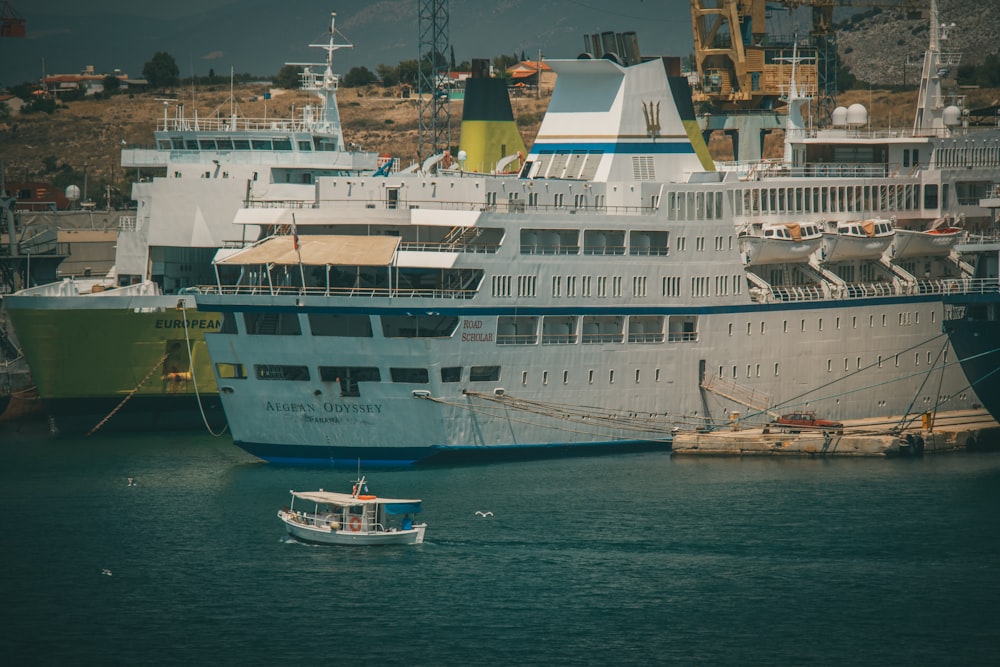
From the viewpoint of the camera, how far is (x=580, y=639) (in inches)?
1351

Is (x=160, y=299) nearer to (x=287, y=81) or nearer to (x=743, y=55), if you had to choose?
(x=743, y=55)

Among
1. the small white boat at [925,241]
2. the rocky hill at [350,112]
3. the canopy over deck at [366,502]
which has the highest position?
the rocky hill at [350,112]

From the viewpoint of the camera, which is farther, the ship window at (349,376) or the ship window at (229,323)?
the ship window at (229,323)

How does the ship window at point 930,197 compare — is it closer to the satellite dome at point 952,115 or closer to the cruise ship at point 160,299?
the satellite dome at point 952,115

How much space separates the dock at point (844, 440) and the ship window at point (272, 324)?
13.1 metres

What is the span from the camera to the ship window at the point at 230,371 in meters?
49.8

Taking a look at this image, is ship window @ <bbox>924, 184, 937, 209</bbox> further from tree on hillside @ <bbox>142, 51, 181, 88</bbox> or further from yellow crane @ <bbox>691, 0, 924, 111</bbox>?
tree on hillside @ <bbox>142, 51, 181, 88</bbox>

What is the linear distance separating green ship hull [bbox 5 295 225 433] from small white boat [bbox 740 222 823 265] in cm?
1921

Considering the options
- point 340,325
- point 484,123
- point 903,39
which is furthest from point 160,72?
point 340,325

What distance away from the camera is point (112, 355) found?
58156 mm

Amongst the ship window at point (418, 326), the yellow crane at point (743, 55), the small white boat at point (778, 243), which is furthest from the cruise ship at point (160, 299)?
the yellow crane at point (743, 55)

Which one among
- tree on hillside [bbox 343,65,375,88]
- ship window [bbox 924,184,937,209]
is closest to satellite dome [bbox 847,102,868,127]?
ship window [bbox 924,184,937,209]

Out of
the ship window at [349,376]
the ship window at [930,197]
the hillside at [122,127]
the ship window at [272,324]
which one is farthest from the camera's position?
the hillside at [122,127]

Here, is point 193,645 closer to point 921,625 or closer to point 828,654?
point 828,654
